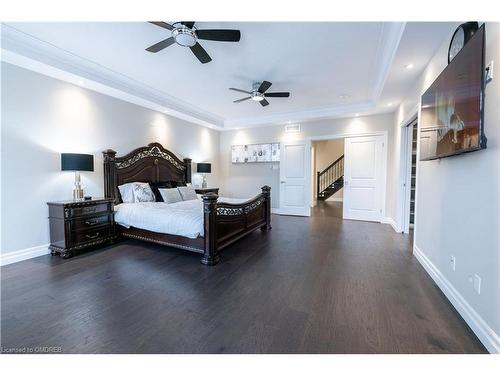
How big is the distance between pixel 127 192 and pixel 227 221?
2188mm

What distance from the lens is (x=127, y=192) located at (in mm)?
4156

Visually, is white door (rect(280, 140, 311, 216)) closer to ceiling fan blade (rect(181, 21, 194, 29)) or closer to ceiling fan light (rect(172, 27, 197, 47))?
ceiling fan light (rect(172, 27, 197, 47))

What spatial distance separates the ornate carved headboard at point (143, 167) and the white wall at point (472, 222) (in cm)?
464

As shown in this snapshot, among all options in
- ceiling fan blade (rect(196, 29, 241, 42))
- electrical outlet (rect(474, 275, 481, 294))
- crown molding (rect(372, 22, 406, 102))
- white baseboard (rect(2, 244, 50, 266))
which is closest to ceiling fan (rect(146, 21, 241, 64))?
ceiling fan blade (rect(196, 29, 241, 42))

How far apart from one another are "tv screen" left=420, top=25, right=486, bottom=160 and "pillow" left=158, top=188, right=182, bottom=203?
13.4 ft

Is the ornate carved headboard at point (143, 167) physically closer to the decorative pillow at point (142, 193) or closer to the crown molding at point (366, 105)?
the decorative pillow at point (142, 193)

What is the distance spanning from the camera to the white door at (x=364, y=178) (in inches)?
211

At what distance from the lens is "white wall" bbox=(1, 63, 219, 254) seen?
114 inches

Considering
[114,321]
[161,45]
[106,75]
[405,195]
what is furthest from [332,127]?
[114,321]

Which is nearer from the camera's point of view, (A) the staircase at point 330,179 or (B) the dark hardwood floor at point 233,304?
(B) the dark hardwood floor at point 233,304

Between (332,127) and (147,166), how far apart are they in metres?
4.69

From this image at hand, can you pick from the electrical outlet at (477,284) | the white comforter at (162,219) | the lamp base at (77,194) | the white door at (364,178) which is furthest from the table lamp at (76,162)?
the white door at (364,178)

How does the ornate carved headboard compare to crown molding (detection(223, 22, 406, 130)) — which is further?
the ornate carved headboard

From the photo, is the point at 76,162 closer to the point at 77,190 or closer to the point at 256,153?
the point at 77,190
